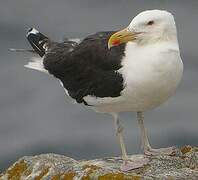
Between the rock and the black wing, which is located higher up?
the black wing

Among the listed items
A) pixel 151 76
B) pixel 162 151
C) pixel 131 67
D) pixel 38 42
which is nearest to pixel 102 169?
pixel 151 76

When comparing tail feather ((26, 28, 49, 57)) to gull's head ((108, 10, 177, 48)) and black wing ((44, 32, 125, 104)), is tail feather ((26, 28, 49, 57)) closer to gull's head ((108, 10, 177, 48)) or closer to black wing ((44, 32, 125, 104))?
black wing ((44, 32, 125, 104))

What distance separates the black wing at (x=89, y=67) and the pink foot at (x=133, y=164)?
0.96 meters

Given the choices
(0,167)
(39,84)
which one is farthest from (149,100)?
(39,84)

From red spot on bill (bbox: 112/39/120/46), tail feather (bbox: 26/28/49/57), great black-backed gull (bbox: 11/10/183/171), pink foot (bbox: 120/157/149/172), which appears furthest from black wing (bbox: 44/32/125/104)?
pink foot (bbox: 120/157/149/172)

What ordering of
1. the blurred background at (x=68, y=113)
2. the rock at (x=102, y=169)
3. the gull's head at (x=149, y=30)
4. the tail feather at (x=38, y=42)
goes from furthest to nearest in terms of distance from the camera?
the blurred background at (x=68, y=113)
the tail feather at (x=38, y=42)
the gull's head at (x=149, y=30)
the rock at (x=102, y=169)

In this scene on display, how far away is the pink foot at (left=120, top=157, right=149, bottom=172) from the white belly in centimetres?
80

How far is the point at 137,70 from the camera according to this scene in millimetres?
11445

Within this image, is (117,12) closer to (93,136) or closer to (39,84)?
(39,84)

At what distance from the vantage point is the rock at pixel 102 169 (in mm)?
9898

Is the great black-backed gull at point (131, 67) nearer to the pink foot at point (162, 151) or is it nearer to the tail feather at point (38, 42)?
the pink foot at point (162, 151)

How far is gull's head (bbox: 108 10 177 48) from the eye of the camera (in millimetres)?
11641

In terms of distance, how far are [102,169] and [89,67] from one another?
249cm

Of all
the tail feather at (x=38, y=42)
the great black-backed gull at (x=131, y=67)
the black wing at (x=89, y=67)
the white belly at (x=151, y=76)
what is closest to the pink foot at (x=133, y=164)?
the great black-backed gull at (x=131, y=67)
